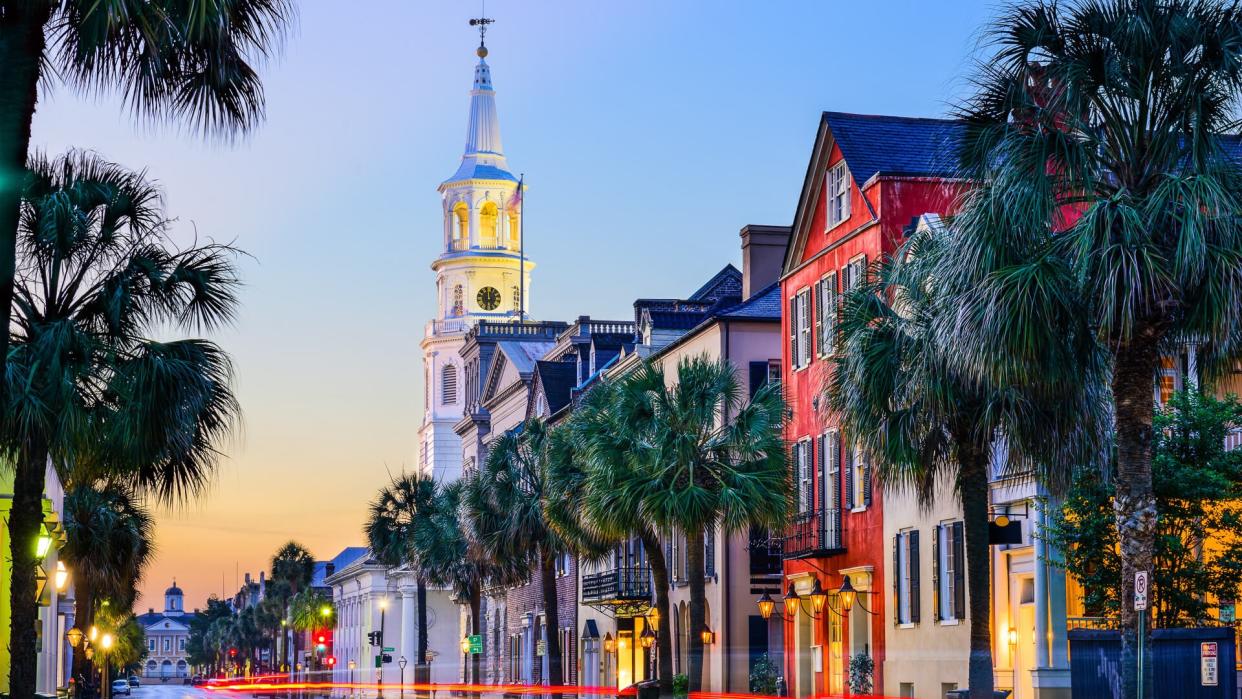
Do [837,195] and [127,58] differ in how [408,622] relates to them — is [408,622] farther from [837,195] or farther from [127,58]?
[127,58]

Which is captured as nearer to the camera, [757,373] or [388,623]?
[757,373]

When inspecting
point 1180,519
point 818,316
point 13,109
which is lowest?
point 1180,519

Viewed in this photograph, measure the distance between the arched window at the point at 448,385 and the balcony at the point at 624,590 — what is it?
65.1 m

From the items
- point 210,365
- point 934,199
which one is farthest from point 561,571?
point 210,365

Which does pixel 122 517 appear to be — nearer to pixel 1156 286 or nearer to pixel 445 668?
pixel 1156 286

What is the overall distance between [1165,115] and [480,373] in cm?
8020

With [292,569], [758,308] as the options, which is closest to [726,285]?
[758,308]

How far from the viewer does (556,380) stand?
7656 cm

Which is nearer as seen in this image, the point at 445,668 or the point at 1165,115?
the point at 1165,115

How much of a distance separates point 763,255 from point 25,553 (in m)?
38.2

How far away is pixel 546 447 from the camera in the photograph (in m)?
53.4

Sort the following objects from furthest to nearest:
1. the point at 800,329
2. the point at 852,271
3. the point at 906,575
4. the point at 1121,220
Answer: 1. the point at 800,329
2. the point at 852,271
3. the point at 906,575
4. the point at 1121,220

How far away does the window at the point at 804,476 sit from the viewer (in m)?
46.7

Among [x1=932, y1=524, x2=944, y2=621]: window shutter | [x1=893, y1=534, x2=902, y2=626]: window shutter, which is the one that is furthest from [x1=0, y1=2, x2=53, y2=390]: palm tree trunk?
[x1=893, y1=534, x2=902, y2=626]: window shutter
